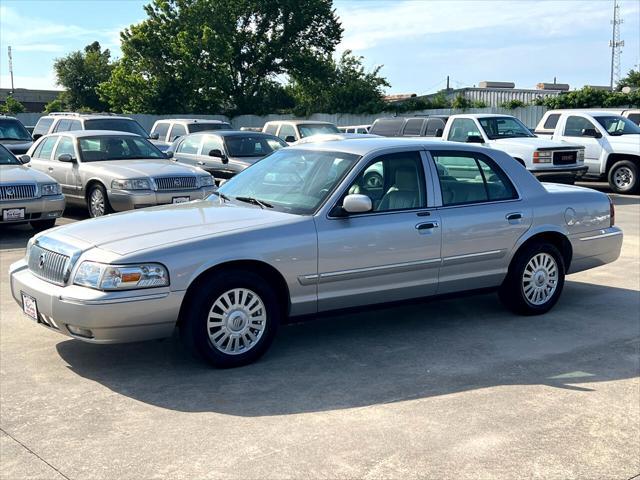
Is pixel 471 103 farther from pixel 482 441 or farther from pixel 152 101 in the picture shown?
pixel 482 441

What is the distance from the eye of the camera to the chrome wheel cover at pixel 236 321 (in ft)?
17.6

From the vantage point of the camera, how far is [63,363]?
222 inches

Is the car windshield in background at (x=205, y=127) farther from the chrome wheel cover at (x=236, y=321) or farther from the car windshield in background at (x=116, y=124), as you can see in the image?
the chrome wheel cover at (x=236, y=321)

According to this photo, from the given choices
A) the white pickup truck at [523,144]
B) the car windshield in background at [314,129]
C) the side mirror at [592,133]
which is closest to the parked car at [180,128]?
the car windshield in background at [314,129]

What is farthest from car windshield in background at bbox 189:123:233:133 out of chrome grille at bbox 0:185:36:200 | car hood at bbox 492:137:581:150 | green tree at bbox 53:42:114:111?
green tree at bbox 53:42:114:111

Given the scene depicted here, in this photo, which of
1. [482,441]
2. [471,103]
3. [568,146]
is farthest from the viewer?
[471,103]

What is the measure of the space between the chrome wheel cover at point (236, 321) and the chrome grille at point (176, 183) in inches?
273

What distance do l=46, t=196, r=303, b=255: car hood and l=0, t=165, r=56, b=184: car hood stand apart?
579 cm

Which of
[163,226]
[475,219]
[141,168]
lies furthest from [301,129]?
[163,226]

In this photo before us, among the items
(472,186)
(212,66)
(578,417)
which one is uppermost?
(212,66)

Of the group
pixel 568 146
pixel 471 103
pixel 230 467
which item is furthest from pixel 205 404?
pixel 471 103

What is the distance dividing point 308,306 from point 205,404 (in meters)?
1.24

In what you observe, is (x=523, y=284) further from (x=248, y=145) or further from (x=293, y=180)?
(x=248, y=145)

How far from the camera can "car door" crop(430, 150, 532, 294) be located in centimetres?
639
